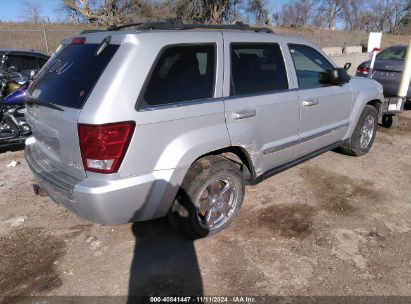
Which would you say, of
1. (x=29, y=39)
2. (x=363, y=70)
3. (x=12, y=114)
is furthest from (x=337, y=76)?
(x=29, y=39)

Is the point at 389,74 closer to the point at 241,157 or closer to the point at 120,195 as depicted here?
the point at 241,157

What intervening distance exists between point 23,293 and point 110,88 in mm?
1748

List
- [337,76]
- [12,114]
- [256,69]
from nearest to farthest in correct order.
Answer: [256,69] → [337,76] → [12,114]

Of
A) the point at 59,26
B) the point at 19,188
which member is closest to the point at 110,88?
the point at 19,188

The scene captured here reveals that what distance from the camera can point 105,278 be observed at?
3109 mm

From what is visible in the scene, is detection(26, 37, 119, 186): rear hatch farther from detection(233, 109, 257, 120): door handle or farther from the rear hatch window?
detection(233, 109, 257, 120): door handle

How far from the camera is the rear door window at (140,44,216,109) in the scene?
114 inches

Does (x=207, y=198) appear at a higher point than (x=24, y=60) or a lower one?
lower

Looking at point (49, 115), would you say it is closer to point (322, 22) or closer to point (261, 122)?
point (261, 122)

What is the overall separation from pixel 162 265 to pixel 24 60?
5.73 meters

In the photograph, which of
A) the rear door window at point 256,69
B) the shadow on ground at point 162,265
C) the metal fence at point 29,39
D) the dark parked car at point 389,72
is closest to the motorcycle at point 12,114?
the shadow on ground at point 162,265

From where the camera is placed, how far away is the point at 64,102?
293 cm

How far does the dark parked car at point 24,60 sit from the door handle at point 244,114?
4.95 meters

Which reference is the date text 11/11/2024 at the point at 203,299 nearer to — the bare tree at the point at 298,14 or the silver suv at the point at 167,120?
the silver suv at the point at 167,120
